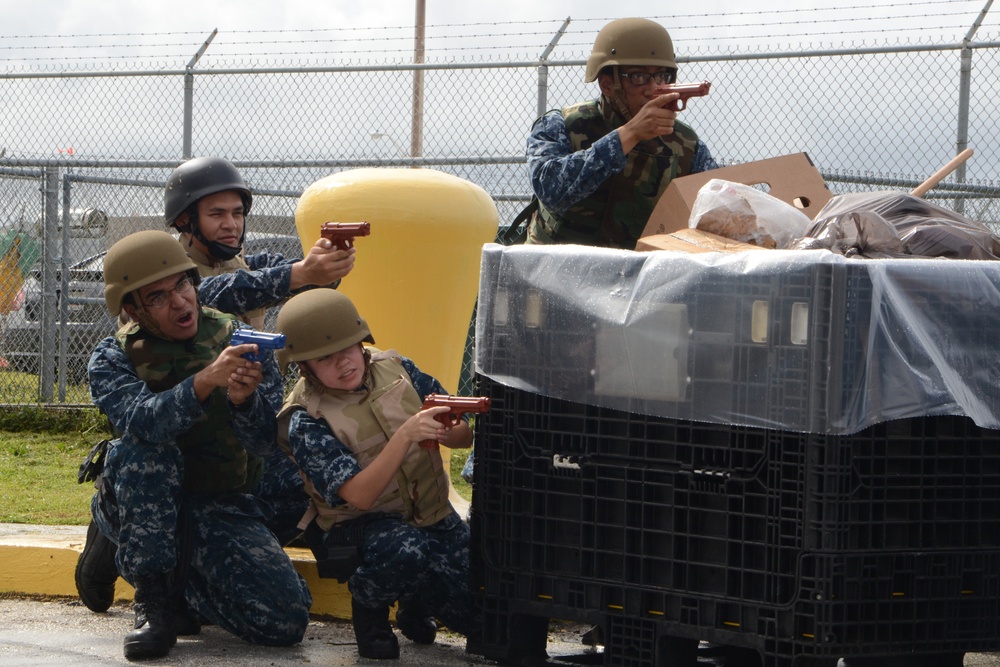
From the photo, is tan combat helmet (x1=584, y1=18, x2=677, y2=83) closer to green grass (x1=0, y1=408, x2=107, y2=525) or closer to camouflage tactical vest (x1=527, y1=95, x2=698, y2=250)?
camouflage tactical vest (x1=527, y1=95, x2=698, y2=250)

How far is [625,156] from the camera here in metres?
4.15

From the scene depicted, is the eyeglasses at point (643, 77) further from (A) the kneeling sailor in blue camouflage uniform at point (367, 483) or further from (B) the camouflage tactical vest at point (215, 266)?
(B) the camouflage tactical vest at point (215, 266)

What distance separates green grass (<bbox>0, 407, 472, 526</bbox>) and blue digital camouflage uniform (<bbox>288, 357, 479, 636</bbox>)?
6.51 feet

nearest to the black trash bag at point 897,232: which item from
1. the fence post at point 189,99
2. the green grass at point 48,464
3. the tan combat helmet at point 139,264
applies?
the tan combat helmet at point 139,264

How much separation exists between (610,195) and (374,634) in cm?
168

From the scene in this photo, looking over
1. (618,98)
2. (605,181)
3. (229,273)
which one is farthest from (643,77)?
(229,273)

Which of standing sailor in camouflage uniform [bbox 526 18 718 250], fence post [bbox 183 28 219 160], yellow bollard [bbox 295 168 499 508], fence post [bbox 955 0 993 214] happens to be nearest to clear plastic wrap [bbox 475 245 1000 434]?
standing sailor in camouflage uniform [bbox 526 18 718 250]

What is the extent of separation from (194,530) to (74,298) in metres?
5.26

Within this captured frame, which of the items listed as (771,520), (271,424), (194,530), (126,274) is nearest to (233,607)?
(194,530)

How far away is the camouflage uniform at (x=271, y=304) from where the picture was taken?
14.2 ft

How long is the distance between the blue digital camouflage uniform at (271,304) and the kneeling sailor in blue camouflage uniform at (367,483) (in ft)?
1.12

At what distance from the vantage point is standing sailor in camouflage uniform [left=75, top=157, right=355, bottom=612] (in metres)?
4.30

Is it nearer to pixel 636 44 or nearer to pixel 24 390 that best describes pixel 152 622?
pixel 636 44

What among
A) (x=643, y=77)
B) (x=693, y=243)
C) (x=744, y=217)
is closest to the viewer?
(x=693, y=243)
